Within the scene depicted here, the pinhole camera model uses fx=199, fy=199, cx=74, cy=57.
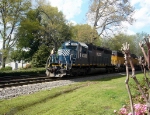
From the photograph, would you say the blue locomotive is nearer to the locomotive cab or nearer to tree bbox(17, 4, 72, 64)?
the locomotive cab

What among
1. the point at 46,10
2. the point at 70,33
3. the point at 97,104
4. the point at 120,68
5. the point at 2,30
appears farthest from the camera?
the point at 70,33

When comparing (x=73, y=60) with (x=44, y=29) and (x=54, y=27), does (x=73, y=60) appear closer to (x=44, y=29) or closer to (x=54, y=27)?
(x=54, y=27)

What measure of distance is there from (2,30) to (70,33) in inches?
688

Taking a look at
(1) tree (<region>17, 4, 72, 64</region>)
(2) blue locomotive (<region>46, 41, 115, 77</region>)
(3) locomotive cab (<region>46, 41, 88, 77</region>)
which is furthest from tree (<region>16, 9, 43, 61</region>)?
(3) locomotive cab (<region>46, 41, 88, 77</region>)

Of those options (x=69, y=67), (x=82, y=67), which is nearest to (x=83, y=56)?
(x=82, y=67)

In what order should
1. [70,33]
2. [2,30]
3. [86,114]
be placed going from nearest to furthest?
[86,114] < [2,30] < [70,33]

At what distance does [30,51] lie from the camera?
50344 mm

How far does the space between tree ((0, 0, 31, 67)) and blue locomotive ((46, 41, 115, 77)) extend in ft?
56.7

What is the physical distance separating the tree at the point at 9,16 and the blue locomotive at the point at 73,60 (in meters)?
17.3

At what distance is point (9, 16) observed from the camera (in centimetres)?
3409

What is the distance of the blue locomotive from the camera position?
18.4 meters

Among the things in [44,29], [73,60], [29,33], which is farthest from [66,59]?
[29,33]

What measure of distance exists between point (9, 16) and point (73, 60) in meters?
20.0

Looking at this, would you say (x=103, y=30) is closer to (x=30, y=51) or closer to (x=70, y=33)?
(x=70, y=33)
